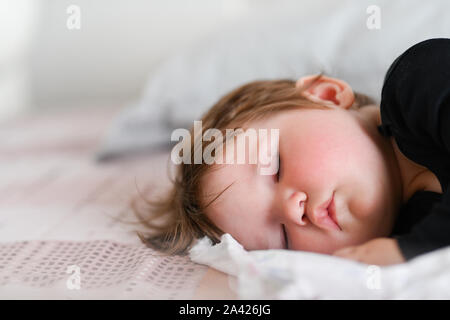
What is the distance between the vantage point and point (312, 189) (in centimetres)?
71

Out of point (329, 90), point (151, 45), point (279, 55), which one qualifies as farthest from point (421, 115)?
point (151, 45)

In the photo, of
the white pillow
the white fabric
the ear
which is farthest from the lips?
the white pillow

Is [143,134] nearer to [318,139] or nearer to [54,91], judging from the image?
[318,139]

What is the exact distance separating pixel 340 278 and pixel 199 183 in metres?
0.30

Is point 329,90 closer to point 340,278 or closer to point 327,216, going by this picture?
point 327,216

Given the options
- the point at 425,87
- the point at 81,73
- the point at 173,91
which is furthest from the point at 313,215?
the point at 81,73

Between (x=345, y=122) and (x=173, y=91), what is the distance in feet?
2.05

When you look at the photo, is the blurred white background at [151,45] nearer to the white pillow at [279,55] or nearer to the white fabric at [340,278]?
the white pillow at [279,55]

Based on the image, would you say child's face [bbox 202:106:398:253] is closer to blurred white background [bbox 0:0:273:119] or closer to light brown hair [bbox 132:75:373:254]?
light brown hair [bbox 132:75:373:254]

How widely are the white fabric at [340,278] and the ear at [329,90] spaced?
0.37m

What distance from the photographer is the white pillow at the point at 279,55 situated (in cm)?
108

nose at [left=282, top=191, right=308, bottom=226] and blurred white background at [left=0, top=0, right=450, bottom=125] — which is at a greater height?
blurred white background at [left=0, top=0, right=450, bottom=125]

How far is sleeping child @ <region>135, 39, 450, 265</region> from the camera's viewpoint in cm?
71

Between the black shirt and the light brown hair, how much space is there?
0.11 metres
